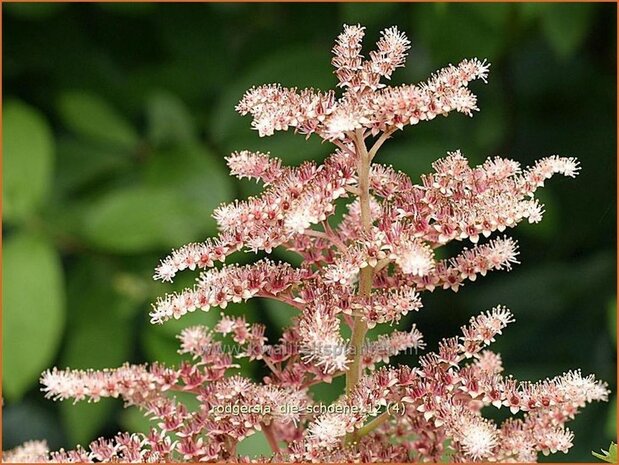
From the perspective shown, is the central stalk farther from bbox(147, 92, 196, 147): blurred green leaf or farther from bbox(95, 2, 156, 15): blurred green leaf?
bbox(95, 2, 156, 15): blurred green leaf

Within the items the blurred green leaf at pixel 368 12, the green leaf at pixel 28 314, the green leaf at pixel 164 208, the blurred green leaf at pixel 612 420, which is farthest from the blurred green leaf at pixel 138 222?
the blurred green leaf at pixel 612 420

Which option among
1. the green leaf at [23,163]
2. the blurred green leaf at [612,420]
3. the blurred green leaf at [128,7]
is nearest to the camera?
the blurred green leaf at [612,420]

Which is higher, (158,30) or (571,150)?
(158,30)

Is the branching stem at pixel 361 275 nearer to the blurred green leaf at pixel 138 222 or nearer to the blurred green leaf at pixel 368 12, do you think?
the blurred green leaf at pixel 138 222

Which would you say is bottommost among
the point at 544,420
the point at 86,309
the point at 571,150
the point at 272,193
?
the point at 544,420

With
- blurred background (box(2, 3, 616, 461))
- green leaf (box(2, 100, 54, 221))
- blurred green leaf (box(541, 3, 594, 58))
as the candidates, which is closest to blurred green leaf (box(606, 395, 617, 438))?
blurred background (box(2, 3, 616, 461))

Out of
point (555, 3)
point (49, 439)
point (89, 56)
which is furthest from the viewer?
point (89, 56)

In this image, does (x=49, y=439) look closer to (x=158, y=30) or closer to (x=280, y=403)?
(x=158, y=30)

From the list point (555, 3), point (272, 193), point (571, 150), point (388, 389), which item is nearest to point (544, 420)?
point (388, 389)
